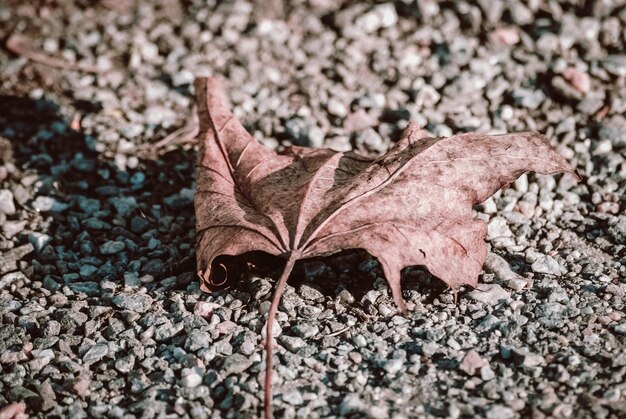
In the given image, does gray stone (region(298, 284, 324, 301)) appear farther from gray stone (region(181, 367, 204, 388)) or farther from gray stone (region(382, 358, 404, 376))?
gray stone (region(181, 367, 204, 388))

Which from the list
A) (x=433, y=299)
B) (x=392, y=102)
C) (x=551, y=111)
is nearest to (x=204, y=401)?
(x=433, y=299)

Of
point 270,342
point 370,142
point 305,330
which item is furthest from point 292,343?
point 370,142

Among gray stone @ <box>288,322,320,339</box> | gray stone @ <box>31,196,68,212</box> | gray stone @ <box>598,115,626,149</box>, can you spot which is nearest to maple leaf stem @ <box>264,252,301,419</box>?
gray stone @ <box>288,322,320,339</box>

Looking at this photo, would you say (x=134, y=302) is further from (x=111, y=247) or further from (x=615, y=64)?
(x=615, y=64)

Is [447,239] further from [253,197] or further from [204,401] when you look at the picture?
[204,401]

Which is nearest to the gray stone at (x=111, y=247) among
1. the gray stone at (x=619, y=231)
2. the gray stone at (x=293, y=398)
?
the gray stone at (x=293, y=398)

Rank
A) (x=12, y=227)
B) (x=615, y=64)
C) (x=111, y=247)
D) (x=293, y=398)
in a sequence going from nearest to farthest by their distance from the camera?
(x=293, y=398) → (x=111, y=247) → (x=12, y=227) → (x=615, y=64)
